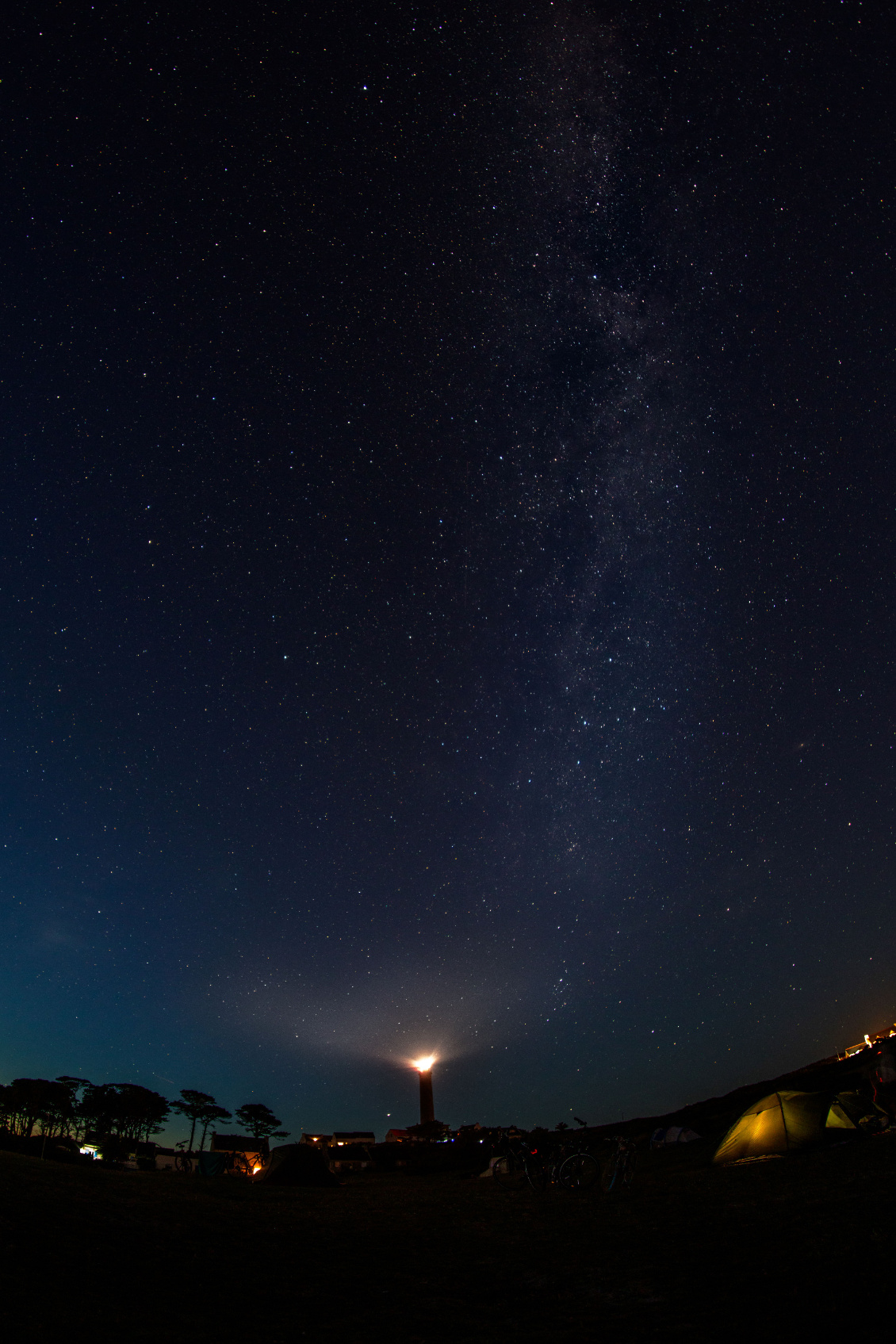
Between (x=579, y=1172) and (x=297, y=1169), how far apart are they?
15.1 m

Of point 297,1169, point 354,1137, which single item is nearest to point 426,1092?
point 354,1137

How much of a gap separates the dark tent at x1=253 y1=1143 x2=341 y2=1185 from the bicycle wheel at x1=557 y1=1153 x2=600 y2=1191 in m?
13.7

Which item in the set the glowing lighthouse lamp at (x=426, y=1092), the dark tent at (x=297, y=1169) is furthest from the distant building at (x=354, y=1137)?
the dark tent at (x=297, y=1169)

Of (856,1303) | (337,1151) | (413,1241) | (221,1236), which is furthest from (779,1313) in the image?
(337,1151)

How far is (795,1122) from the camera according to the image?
17.6 m

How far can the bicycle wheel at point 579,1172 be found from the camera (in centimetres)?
1853

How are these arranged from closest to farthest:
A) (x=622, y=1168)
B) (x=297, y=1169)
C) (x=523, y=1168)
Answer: (x=622, y=1168) < (x=523, y=1168) < (x=297, y=1169)

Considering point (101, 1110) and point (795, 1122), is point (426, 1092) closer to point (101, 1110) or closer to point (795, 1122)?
point (101, 1110)

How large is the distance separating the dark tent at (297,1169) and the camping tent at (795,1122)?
1782 cm

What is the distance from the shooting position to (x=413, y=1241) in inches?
457

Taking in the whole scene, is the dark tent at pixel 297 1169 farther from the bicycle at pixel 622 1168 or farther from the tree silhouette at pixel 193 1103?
the tree silhouette at pixel 193 1103

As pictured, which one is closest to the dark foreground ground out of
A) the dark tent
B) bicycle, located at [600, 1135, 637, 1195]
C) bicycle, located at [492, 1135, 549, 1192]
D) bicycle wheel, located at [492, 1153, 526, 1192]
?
bicycle, located at [600, 1135, 637, 1195]

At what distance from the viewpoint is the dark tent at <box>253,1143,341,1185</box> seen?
2795cm

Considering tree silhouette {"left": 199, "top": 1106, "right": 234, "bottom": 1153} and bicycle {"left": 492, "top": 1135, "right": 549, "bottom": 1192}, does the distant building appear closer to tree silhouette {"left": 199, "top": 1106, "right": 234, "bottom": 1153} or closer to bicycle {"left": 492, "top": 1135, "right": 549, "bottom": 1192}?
tree silhouette {"left": 199, "top": 1106, "right": 234, "bottom": 1153}
